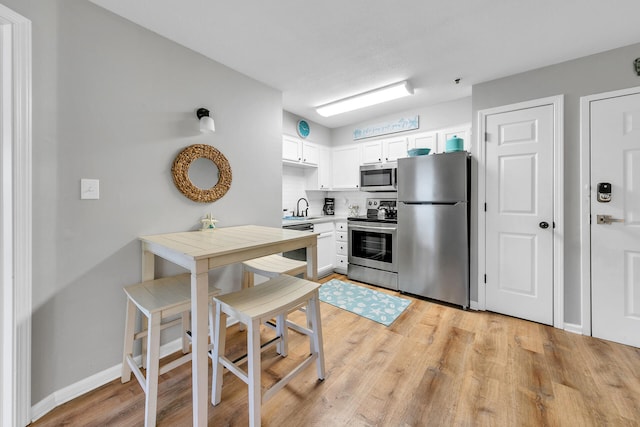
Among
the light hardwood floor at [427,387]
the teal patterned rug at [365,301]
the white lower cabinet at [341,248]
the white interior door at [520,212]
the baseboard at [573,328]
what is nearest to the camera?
the light hardwood floor at [427,387]

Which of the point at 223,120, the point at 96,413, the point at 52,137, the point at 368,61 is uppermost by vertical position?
the point at 368,61

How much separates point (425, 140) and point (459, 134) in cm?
40

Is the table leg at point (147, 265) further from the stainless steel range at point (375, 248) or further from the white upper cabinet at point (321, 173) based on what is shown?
the white upper cabinet at point (321, 173)

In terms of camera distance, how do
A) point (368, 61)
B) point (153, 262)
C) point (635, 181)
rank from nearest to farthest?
1. point (153, 262)
2. point (635, 181)
3. point (368, 61)

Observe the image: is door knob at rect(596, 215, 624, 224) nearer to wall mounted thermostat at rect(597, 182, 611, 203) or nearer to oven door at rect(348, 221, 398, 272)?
wall mounted thermostat at rect(597, 182, 611, 203)

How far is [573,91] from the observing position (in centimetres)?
220

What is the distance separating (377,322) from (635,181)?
92.9 inches

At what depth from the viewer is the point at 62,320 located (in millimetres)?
1479

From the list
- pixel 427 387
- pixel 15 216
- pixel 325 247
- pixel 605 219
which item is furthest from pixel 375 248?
pixel 15 216

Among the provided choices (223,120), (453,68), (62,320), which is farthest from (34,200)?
(453,68)

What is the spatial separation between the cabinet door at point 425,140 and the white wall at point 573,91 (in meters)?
0.99

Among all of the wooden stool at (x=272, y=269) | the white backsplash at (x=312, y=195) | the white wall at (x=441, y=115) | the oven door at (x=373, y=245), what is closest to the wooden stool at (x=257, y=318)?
the wooden stool at (x=272, y=269)

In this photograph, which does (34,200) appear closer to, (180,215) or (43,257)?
(43,257)

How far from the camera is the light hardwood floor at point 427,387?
1.37 meters
